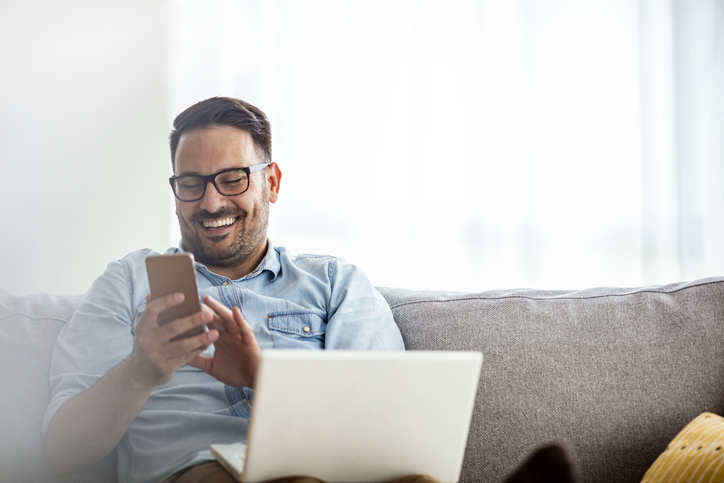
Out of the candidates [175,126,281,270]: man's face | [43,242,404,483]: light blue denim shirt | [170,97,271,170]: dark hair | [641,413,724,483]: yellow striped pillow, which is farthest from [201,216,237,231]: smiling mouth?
[641,413,724,483]: yellow striped pillow

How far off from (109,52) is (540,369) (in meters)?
1.90

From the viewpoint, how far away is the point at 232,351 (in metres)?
1.10

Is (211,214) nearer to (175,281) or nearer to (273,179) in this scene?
(273,179)

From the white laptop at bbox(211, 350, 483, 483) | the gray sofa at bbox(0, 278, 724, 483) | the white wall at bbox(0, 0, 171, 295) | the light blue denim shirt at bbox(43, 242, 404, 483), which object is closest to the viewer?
the white laptop at bbox(211, 350, 483, 483)

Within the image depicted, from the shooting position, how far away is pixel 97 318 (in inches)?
50.1

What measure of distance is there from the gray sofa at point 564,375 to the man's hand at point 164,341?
440 mm

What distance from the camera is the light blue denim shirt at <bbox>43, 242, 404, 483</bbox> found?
117 cm

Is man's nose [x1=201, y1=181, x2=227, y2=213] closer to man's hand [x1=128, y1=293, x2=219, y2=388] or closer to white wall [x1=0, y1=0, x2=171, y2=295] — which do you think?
man's hand [x1=128, y1=293, x2=219, y2=388]

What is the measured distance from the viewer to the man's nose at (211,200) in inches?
57.2

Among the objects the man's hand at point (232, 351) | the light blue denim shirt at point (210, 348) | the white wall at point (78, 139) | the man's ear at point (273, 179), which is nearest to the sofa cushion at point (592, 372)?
the light blue denim shirt at point (210, 348)

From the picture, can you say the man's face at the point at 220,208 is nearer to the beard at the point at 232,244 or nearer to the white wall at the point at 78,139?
the beard at the point at 232,244

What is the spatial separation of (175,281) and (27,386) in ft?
2.22

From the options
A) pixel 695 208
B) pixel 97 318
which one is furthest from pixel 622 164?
pixel 97 318

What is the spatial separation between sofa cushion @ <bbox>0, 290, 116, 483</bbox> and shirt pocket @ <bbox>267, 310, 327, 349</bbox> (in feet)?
1.56
